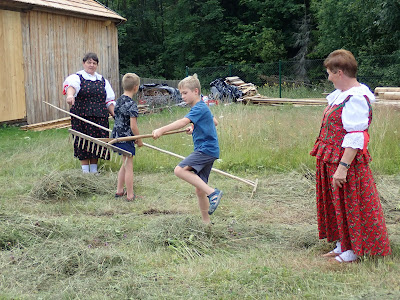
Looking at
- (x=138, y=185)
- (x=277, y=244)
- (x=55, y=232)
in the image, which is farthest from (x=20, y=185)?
(x=277, y=244)

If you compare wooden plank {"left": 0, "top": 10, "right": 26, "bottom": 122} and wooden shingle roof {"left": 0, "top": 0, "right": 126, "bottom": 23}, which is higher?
wooden shingle roof {"left": 0, "top": 0, "right": 126, "bottom": 23}

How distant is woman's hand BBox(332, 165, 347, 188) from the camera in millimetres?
3682

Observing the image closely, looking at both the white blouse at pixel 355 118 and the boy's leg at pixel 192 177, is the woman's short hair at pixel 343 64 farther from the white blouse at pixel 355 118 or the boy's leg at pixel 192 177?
the boy's leg at pixel 192 177

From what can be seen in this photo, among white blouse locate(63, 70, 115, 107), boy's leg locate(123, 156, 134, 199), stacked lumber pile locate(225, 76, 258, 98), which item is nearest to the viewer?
boy's leg locate(123, 156, 134, 199)

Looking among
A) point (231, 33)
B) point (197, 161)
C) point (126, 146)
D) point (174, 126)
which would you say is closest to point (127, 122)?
point (126, 146)

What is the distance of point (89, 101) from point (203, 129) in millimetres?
3017

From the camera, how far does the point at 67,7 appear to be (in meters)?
13.7

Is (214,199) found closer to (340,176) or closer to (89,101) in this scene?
(340,176)

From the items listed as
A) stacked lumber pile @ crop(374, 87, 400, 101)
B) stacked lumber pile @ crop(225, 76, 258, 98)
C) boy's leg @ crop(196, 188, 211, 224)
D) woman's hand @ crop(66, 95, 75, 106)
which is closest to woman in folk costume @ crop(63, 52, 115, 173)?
woman's hand @ crop(66, 95, 75, 106)

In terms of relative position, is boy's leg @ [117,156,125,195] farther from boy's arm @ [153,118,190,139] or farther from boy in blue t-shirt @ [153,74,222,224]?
boy's arm @ [153,118,190,139]

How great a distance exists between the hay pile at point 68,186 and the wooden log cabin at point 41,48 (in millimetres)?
6652

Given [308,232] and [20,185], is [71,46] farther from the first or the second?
[308,232]

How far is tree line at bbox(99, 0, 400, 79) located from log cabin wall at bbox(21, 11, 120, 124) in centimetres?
1306

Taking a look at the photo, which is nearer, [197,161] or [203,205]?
[197,161]
